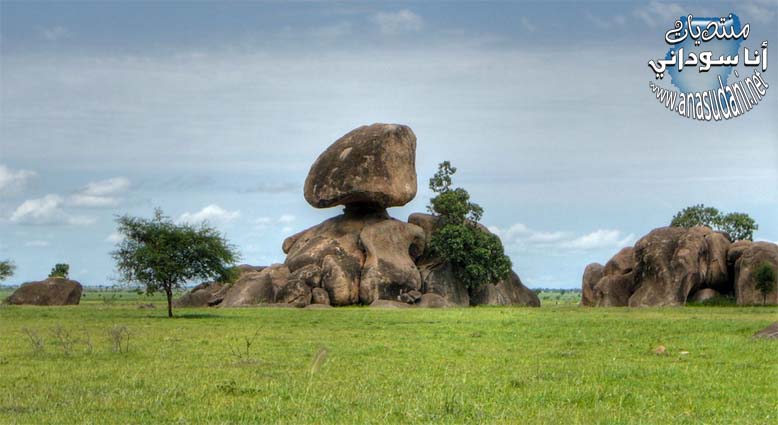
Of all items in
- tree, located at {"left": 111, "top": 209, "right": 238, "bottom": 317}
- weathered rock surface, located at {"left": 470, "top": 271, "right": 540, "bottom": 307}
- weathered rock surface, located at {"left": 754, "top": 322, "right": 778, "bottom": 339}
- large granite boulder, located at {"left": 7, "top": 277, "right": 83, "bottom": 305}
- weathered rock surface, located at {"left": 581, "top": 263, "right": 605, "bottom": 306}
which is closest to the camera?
weathered rock surface, located at {"left": 754, "top": 322, "right": 778, "bottom": 339}

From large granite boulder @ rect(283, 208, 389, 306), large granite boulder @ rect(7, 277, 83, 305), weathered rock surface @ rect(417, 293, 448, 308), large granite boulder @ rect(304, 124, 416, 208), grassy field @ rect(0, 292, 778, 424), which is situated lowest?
grassy field @ rect(0, 292, 778, 424)

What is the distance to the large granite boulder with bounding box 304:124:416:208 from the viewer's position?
70.2 meters

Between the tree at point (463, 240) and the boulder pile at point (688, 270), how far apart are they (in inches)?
341

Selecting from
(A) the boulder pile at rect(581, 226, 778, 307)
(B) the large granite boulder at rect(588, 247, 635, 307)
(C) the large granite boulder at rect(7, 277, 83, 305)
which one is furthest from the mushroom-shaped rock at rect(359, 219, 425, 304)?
(C) the large granite boulder at rect(7, 277, 83, 305)

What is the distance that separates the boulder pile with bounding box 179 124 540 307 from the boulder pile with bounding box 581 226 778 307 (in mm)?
12750

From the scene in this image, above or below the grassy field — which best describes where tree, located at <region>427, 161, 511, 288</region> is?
above

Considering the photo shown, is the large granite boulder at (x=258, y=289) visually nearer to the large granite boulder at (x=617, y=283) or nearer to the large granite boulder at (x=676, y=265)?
the large granite boulder at (x=617, y=283)

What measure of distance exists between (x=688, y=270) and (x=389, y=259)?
2093 cm

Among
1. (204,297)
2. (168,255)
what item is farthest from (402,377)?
(204,297)

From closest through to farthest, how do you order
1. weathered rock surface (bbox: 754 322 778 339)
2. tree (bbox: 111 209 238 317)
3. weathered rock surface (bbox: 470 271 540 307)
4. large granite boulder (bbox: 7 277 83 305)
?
weathered rock surface (bbox: 754 322 778 339) < tree (bbox: 111 209 238 317) < large granite boulder (bbox: 7 277 83 305) < weathered rock surface (bbox: 470 271 540 307)

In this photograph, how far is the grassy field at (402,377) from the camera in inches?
587

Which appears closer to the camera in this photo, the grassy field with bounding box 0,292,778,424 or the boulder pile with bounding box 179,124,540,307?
the grassy field with bounding box 0,292,778,424

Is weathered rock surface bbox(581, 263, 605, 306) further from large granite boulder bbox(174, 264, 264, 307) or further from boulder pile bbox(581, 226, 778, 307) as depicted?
large granite boulder bbox(174, 264, 264, 307)

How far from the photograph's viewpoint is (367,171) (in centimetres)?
7019
